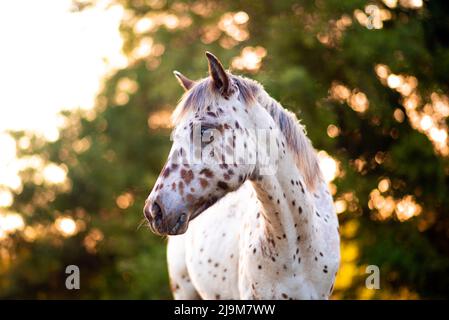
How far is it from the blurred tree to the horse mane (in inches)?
273

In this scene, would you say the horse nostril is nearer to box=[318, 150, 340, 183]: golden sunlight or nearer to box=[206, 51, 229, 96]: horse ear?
box=[206, 51, 229, 96]: horse ear

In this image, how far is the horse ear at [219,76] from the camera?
362cm

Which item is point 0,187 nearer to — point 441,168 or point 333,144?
point 333,144

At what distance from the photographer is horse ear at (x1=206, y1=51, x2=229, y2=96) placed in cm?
362

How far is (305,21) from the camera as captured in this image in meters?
13.3

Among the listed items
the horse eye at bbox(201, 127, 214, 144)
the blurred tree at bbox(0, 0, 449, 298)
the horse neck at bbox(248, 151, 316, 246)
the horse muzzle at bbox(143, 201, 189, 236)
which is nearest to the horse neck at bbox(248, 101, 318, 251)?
the horse neck at bbox(248, 151, 316, 246)

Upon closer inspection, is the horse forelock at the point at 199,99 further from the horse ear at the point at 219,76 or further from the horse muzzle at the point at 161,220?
the horse muzzle at the point at 161,220

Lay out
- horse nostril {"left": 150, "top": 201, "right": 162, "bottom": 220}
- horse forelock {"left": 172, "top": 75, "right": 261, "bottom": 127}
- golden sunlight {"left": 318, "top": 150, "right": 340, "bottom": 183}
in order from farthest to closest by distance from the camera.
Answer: golden sunlight {"left": 318, "top": 150, "right": 340, "bottom": 183} → horse forelock {"left": 172, "top": 75, "right": 261, "bottom": 127} → horse nostril {"left": 150, "top": 201, "right": 162, "bottom": 220}

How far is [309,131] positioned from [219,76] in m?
8.51

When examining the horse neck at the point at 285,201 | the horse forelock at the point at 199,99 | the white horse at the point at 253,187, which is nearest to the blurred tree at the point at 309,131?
the white horse at the point at 253,187

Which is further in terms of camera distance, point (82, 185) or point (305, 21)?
point (82, 185)

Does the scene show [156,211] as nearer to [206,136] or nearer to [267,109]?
[206,136]
